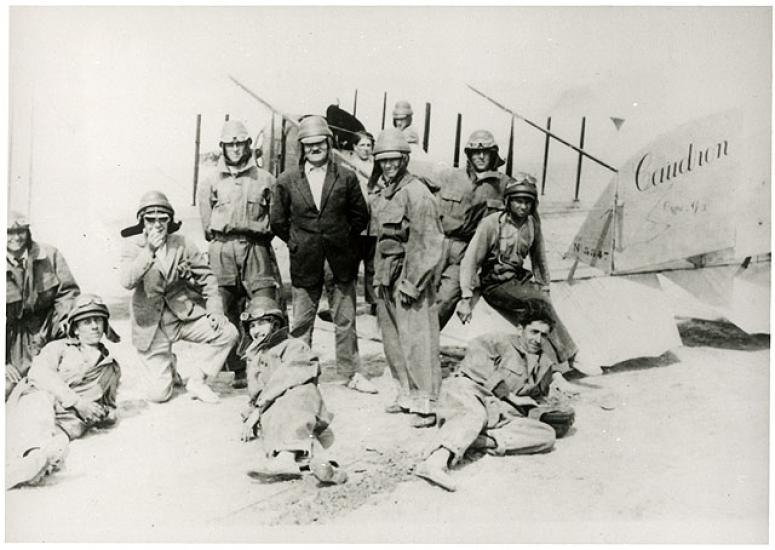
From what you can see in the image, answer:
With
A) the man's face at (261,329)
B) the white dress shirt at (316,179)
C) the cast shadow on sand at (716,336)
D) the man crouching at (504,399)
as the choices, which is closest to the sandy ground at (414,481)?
the man crouching at (504,399)

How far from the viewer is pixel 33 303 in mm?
6473

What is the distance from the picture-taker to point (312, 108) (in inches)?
263

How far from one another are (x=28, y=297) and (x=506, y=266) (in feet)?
10.6

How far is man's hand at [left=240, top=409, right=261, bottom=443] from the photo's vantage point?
606 centimetres

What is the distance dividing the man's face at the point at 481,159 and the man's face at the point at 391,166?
63cm

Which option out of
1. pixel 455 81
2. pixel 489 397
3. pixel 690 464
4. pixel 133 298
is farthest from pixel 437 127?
pixel 690 464

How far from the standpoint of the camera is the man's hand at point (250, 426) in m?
6.06

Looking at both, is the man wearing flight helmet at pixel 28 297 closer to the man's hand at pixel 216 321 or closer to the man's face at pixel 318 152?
the man's hand at pixel 216 321

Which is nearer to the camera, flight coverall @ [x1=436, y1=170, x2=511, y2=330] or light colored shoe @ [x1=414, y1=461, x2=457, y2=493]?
light colored shoe @ [x1=414, y1=461, x2=457, y2=493]

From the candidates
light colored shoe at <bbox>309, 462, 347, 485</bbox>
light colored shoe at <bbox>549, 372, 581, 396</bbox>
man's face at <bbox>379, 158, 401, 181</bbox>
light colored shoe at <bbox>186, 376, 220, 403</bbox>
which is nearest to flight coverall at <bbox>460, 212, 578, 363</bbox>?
light colored shoe at <bbox>549, 372, 581, 396</bbox>

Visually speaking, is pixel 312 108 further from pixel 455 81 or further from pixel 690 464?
pixel 690 464

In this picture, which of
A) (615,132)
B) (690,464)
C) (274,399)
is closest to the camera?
(274,399)

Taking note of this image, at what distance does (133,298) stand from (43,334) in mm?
650

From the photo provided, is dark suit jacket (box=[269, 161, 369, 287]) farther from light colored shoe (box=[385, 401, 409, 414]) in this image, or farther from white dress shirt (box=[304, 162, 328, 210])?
light colored shoe (box=[385, 401, 409, 414])
